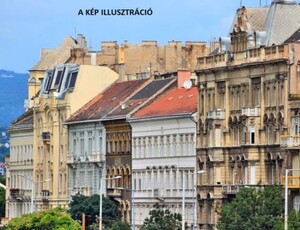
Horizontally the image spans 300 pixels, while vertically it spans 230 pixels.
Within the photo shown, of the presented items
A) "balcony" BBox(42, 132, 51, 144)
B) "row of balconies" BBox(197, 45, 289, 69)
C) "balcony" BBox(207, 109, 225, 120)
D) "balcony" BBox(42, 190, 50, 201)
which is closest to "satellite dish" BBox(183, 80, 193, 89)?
"row of balconies" BBox(197, 45, 289, 69)

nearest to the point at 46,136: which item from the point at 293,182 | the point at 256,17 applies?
the point at 256,17

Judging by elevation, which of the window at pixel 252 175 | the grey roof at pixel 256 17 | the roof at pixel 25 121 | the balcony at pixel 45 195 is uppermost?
the grey roof at pixel 256 17

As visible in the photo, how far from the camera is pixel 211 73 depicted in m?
126

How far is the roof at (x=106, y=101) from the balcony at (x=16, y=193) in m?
17.8

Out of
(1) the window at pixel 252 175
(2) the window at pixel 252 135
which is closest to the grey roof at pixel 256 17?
(2) the window at pixel 252 135

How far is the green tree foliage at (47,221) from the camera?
131625mm

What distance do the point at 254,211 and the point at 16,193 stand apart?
6867 centimetres

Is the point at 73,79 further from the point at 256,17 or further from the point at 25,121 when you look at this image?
the point at 256,17

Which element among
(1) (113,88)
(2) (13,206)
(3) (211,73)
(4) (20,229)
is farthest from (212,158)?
(2) (13,206)

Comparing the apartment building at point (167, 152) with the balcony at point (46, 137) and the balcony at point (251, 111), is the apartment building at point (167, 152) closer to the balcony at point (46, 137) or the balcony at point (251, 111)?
the balcony at point (251, 111)

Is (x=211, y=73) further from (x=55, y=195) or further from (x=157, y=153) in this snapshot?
(x=55, y=195)

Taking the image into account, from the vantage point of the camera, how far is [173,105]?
13662cm

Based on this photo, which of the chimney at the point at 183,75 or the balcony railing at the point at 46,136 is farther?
the balcony railing at the point at 46,136

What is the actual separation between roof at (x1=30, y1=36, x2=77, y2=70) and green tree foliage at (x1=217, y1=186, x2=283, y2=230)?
72.3m
